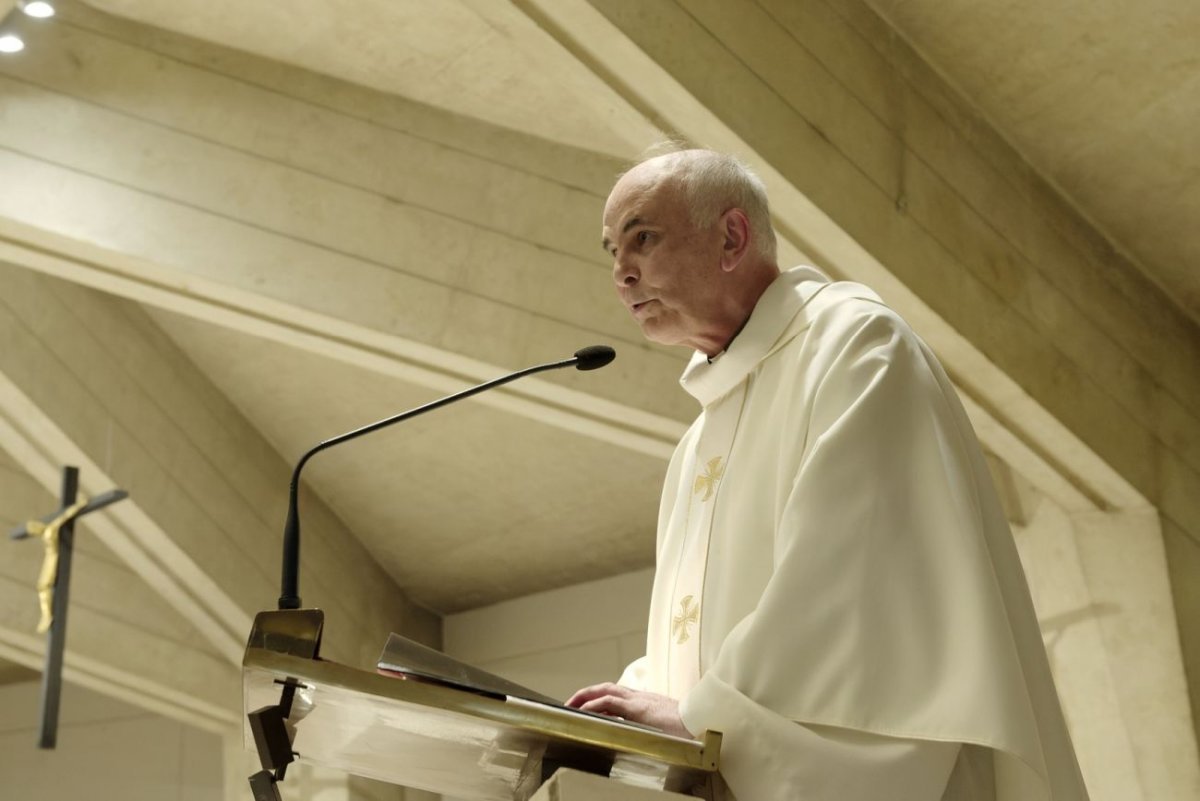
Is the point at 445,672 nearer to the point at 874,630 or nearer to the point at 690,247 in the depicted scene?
the point at 874,630

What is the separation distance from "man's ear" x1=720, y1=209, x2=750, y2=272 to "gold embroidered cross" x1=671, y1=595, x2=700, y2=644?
598 mm

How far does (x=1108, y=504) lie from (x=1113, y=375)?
52 cm

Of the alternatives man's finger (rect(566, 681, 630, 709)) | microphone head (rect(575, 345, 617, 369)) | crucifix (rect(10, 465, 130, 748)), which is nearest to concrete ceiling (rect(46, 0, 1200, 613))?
crucifix (rect(10, 465, 130, 748))

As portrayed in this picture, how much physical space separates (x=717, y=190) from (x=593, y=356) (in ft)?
1.27

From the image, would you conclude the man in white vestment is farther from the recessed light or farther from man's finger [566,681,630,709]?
the recessed light

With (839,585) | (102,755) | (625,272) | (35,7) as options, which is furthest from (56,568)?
(839,585)

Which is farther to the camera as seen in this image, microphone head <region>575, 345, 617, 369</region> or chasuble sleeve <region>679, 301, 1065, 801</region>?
microphone head <region>575, 345, 617, 369</region>

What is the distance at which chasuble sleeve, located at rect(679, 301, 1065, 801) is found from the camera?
2.11 meters

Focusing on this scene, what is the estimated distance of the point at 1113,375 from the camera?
657 centimetres

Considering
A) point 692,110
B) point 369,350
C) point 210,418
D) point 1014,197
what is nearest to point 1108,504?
point 1014,197

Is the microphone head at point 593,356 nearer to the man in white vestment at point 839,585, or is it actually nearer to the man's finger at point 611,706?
the man in white vestment at point 839,585

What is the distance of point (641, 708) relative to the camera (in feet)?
7.23

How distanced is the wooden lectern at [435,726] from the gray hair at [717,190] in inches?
44.5

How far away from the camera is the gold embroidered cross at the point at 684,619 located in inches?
106
